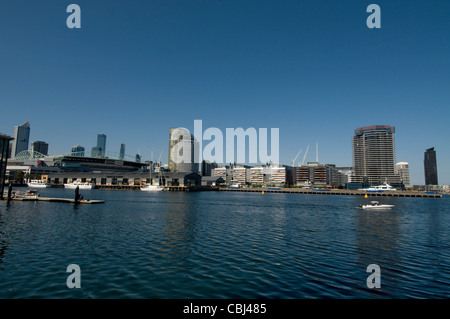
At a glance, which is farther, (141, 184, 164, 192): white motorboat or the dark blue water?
(141, 184, 164, 192): white motorboat

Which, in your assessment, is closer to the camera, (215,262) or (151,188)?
(215,262)

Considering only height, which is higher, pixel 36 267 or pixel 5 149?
pixel 5 149

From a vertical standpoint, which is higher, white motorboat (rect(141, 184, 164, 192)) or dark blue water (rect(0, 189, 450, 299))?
white motorboat (rect(141, 184, 164, 192))

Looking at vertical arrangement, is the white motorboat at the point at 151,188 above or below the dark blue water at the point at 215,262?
above

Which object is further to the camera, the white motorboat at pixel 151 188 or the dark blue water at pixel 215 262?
the white motorboat at pixel 151 188

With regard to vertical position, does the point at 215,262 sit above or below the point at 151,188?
below

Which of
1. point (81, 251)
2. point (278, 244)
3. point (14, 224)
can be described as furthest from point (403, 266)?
point (14, 224)
